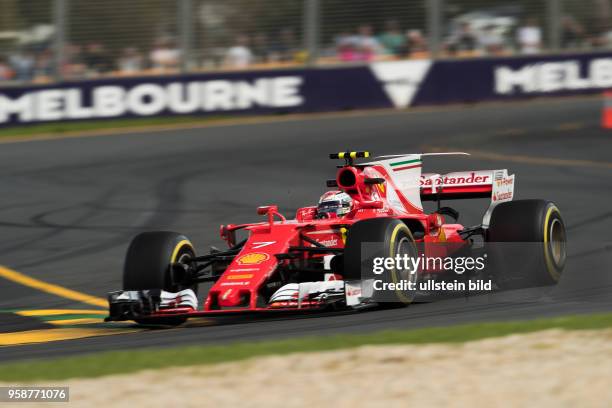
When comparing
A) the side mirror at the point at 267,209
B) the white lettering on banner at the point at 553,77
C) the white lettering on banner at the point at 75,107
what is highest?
the white lettering on banner at the point at 553,77

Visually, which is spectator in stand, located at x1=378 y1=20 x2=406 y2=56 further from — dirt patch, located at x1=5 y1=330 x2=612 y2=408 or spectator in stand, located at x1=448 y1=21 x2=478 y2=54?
dirt patch, located at x1=5 y1=330 x2=612 y2=408

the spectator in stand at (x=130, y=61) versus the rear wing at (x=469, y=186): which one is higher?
the spectator in stand at (x=130, y=61)

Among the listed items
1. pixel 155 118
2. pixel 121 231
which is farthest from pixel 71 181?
pixel 155 118

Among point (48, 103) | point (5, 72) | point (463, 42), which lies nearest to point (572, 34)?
point (463, 42)

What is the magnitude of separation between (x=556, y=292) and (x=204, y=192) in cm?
834

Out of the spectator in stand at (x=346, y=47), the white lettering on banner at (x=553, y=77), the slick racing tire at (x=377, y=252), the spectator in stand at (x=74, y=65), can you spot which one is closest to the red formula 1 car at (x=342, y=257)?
the slick racing tire at (x=377, y=252)

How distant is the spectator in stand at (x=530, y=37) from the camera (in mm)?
24578

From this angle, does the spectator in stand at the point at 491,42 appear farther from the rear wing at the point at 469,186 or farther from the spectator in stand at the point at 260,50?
the rear wing at the point at 469,186

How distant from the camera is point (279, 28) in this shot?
24.5 meters

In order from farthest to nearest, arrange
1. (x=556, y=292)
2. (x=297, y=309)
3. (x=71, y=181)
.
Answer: (x=71, y=181) < (x=556, y=292) < (x=297, y=309)

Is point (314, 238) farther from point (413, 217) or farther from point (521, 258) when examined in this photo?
point (521, 258)

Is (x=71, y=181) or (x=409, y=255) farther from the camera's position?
(x=71, y=181)

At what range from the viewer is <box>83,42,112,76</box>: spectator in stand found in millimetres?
23781

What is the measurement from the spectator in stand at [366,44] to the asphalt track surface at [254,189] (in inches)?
59.8
